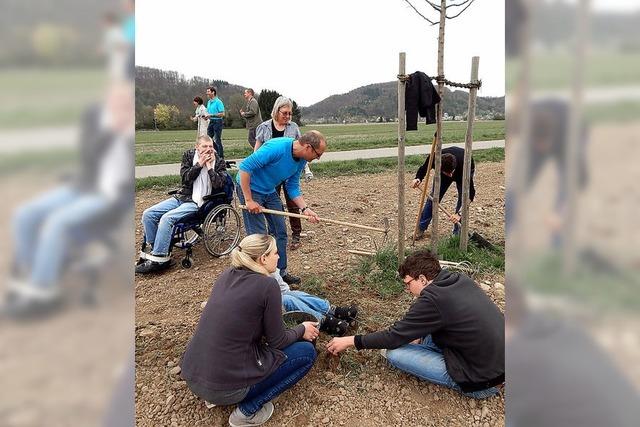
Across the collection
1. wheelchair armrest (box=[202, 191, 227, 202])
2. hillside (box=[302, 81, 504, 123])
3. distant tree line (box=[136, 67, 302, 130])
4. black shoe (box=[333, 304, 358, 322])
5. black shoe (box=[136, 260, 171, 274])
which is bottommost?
black shoe (box=[333, 304, 358, 322])

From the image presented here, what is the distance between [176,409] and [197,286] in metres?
1.60

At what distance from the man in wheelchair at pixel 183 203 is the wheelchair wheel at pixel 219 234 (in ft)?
0.62

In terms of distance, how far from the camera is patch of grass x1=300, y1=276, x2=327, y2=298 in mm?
3910

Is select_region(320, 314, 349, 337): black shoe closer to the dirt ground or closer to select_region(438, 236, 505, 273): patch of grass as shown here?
→ the dirt ground

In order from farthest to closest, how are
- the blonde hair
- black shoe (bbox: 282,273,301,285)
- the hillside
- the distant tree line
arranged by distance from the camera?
the hillside, the distant tree line, black shoe (bbox: 282,273,301,285), the blonde hair

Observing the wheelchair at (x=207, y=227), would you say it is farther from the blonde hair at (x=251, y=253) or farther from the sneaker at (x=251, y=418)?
the sneaker at (x=251, y=418)
